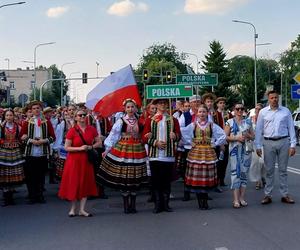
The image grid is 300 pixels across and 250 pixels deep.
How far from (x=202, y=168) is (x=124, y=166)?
132cm

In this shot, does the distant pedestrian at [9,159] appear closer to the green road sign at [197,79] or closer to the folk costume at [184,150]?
the folk costume at [184,150]

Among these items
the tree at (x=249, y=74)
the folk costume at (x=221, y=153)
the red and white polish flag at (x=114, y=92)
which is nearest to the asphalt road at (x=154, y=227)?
the folk costume at (x=221, y=153)

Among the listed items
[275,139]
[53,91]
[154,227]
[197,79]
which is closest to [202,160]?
[275,139]

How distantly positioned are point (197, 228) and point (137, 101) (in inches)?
127

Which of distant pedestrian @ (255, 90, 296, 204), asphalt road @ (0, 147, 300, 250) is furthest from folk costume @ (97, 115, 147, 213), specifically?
distant pedestrian @ (255, 90, 296, 204)

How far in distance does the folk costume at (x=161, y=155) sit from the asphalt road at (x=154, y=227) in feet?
1.09

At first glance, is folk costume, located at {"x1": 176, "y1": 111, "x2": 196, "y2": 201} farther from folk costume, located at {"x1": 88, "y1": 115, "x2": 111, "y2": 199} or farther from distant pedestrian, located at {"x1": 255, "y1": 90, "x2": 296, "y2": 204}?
folk costume, located at {"x1": 88, "y1": 115, "x2": 111, "y2": 199}

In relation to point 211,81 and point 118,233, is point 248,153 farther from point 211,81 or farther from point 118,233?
point 211,81

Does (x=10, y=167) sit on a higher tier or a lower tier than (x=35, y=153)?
lower

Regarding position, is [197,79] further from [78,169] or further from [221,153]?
[78,169]

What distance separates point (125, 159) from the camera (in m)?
9.54

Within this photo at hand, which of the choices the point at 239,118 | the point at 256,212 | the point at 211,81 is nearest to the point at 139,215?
the point at 256,212

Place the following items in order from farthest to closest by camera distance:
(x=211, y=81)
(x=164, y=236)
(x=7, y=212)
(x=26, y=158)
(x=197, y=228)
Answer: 1. (x=211, y=81)
2. (x=26, y=158)
3. (x=7, y=212)
4. (x=197, y=228)
5. (x=164, y=236)

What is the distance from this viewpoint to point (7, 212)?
32.9 feet
